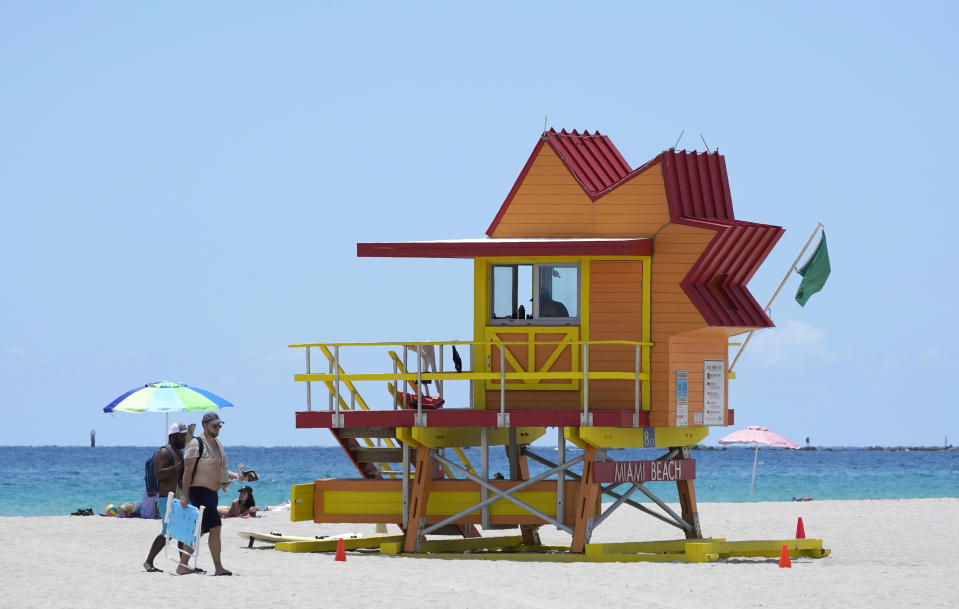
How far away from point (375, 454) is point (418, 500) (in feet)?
5.48

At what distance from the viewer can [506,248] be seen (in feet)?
81.6

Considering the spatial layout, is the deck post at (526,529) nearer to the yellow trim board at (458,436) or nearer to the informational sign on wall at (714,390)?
the yellow trim board at (458,436)

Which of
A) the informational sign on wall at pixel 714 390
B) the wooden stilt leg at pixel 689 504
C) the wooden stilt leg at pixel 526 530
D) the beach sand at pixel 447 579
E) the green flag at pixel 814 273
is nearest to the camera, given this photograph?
the beach sand at pixel 447 579

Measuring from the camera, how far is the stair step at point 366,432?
25938 mm

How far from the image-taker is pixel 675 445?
85.7 ft

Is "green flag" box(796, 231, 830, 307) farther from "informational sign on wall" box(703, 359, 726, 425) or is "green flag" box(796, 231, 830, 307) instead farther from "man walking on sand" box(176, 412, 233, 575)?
"man walking on sand" box(176, 412, 233, 575)

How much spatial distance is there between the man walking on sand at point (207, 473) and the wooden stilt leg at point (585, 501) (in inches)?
238

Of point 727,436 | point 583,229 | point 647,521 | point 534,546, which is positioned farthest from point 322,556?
point 727,436

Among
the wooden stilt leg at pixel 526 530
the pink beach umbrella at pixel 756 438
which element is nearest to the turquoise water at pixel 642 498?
the pink beach umbrella at pixel 756 438

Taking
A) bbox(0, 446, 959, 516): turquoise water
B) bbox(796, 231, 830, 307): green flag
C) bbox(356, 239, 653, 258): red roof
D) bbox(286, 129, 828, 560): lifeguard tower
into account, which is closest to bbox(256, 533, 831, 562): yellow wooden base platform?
bbox(286, 129, 828, 560): lifeguard tower

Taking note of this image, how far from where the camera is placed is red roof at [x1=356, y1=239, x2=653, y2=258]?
24469mm

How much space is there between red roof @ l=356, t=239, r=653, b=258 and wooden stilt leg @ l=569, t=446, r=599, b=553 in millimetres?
2890

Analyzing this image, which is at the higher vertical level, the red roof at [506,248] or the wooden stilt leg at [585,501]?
the red roof at [506,248]

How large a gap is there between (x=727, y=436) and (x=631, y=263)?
1876 cm
